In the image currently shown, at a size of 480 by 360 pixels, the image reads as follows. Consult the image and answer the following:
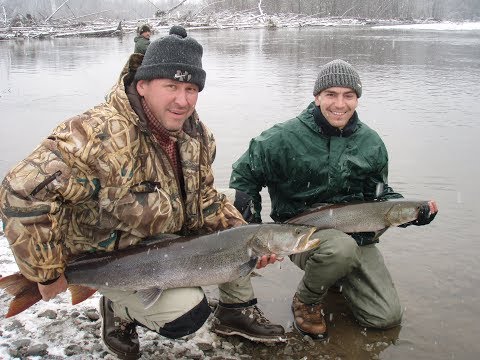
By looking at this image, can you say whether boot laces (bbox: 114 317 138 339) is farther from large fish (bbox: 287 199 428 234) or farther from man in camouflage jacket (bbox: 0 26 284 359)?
large fish (bbox: 287 199 428 234)

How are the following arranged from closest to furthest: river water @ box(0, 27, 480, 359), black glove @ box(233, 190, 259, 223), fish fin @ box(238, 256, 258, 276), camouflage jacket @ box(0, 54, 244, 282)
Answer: camouflage jacket @ box(0, 54, 244, 282) → fish fin @ box(238, 256, 258, 276) → river water @ box(0, 27, 480, 359) → black glove @ box(233, 190, 259, 223)

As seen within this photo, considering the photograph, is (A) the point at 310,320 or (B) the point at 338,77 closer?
(A) the point at 310,320

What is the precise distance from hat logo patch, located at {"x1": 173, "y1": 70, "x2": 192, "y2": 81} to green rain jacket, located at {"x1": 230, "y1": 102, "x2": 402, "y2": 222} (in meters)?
1.18

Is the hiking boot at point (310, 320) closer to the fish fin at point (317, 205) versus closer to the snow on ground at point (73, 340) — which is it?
the snow on ground at point (73, 340)

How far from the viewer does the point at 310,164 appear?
4.20 meters

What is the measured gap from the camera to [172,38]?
325 centimetres

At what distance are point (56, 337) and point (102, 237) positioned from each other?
0.89 m

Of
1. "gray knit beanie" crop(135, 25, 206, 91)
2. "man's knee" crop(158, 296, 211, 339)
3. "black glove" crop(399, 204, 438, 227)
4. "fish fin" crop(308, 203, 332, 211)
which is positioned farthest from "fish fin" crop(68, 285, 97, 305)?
"black glove" crop(399, 204, 438, 227)

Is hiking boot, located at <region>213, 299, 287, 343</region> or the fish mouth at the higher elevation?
the fish mouth

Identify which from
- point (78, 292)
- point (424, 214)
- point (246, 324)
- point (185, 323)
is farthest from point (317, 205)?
point (78, 292)

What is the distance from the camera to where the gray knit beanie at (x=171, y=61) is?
125 inches

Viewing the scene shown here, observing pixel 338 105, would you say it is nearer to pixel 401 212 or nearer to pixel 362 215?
pixel 362 215

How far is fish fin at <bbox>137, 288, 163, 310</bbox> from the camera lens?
315cm

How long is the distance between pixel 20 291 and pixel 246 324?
1.59 m
